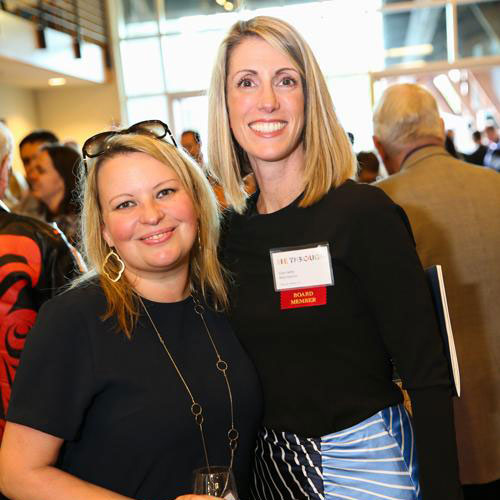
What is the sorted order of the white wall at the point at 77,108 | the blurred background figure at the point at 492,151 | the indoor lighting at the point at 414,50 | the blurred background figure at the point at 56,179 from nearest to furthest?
1. the blurred background figure at the point at 56,179
2. the blurred background figure at the point at 492,151
3. the indoor lighting at the point at 414,50
4. the white wall at the point at 77,108

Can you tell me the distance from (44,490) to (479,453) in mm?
1901

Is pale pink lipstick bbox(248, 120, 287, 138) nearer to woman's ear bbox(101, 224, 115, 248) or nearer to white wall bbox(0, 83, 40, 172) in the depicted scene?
woman's ear bbox(101, 224, 115, 248)

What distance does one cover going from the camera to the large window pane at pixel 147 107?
40.6 ft

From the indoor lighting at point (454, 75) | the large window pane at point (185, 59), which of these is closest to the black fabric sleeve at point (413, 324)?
the indoor lighting at point (454, 75)

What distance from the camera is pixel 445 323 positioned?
1631 mm

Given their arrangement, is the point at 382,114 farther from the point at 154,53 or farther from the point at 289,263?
the point at 154,53

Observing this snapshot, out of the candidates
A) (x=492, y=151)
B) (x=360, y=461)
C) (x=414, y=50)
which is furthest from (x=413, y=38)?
(x=360, y=461)

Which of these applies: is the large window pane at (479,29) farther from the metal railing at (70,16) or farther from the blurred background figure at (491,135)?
the metal railing at (70,16)

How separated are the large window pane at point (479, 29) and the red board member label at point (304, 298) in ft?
35.3

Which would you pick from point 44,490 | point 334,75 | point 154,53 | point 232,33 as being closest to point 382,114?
point 232,33

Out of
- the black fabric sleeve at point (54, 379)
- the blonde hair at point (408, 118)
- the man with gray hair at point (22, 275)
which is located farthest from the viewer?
the blonde hair at point (408, 118)

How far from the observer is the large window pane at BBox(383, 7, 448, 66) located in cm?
1136

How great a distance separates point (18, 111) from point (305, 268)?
11.3 meters

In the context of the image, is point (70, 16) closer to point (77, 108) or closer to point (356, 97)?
point (77, 108)
